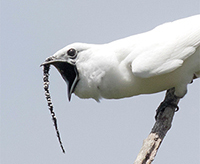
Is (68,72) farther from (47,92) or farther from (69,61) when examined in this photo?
→ (47,92)

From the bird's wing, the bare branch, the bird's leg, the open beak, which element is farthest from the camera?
the bird's leg

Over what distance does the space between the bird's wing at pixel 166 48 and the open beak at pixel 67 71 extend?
69 cm

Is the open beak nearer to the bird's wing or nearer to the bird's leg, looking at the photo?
the bird's wing

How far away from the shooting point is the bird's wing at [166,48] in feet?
15.0

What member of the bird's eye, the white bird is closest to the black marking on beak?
the white bird

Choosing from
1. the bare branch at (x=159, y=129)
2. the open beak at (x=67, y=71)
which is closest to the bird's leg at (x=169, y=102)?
the bare branch at (x=159, y=129)

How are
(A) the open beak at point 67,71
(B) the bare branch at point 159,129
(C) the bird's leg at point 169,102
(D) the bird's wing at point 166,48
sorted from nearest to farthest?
(B) the bare branch at point 159,129, (D) the bird's wing at point 166,48, (A) the open beak at point 67,71, (C) the bird's leg at point 169,102

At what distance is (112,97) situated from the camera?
4.74 metres

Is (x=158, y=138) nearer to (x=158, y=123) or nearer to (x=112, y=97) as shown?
(x=158, y=123)

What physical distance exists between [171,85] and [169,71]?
12.2 inches

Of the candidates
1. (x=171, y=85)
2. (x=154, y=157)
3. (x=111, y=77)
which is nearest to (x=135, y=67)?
(x=111, y=77)

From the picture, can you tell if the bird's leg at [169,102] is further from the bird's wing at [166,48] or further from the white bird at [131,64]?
the bird's wing at [166,48]

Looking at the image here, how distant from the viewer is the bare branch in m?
4.33

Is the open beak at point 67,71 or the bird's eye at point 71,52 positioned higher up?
the bird's eye at point 71,52
